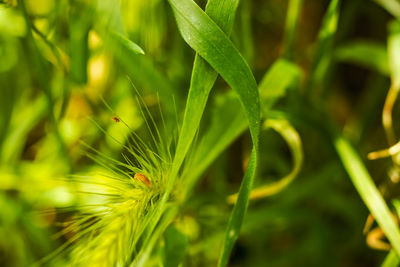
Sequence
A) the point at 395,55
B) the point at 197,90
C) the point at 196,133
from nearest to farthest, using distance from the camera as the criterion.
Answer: the point at 197,90, the point at 196,133, the point at 395,55

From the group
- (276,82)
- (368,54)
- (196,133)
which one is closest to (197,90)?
(196,133)

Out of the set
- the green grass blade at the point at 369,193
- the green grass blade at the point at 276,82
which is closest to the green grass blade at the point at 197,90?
the green grass blade at the point at 276,82

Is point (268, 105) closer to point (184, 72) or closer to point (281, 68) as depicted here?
point (281, 68)

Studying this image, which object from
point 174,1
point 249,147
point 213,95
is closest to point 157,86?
point 213,95

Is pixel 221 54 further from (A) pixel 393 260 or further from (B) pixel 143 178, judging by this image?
(A) pixel 393 260

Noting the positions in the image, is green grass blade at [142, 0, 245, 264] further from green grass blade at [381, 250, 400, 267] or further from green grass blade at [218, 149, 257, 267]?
green grass blade at [381, 250, 400, 267]

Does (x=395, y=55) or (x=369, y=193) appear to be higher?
(x=395, y=55)

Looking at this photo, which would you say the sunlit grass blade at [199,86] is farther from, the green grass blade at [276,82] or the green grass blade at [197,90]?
the green grass blade at [276,82]

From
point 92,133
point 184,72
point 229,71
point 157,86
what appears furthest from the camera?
point 92,133
